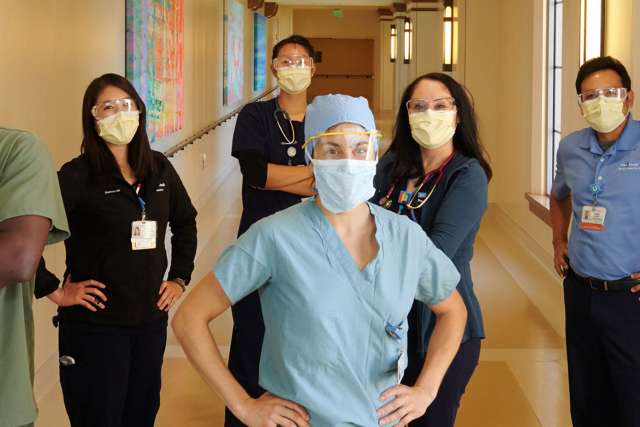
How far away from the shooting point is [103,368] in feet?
10.4

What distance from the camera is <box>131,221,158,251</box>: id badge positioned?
3244mm

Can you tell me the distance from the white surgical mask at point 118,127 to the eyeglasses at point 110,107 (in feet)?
0.05

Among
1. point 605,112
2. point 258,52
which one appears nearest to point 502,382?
point 605,112

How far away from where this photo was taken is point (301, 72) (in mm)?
3959

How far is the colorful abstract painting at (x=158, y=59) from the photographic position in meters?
6.44

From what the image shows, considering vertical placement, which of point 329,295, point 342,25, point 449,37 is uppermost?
point 342,25

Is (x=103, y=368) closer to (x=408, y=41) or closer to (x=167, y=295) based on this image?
(x=167, y=295)

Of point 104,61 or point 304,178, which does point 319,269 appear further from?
point 104,61

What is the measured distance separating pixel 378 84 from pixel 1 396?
30330 millimetres

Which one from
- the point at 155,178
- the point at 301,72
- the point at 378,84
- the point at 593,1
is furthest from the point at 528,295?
the point at 378,84

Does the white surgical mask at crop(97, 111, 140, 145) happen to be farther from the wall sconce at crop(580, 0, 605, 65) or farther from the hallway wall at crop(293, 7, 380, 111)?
the hallway wall at crop(293, 7, 380, 111)

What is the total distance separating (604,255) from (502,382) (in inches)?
74.1

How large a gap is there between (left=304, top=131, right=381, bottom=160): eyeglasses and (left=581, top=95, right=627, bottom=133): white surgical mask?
5.98 ft

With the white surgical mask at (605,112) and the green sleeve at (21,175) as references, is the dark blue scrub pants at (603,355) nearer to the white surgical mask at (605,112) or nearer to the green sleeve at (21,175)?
the white surgical mask at (605,112)
